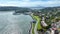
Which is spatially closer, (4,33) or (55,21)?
(4,33)

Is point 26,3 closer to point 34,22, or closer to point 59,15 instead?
point 34,22

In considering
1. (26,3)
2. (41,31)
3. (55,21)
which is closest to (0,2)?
(26,3)

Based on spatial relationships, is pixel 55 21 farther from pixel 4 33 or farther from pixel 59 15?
pixel 4 33

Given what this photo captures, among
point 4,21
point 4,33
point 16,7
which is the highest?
point 16,7

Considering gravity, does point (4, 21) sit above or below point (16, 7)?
below

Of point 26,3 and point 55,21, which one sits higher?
point 26,3

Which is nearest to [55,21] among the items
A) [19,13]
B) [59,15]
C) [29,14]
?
[59,15]
